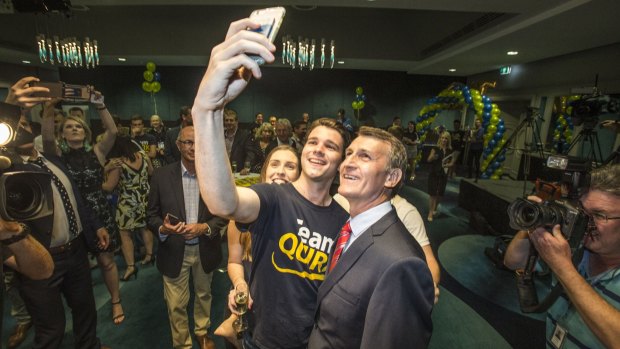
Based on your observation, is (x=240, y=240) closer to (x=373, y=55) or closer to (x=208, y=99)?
(x=208, y=99)

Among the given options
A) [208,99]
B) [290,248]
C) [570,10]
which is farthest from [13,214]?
[570,10]

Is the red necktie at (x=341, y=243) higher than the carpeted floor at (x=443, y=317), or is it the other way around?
the red necktie at (x=341, y=243)

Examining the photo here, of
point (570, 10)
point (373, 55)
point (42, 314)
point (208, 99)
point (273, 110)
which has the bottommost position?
point (42, 314)

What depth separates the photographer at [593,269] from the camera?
1.22m

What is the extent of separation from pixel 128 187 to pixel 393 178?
10.9 ft

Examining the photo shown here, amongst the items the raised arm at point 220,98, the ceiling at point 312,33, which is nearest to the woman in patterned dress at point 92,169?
the raised arm at point 220,98

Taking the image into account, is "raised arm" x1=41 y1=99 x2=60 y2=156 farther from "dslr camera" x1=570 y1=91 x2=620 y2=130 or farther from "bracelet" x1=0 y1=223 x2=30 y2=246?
"dslr camera" x1=570 y1=91 x2=620 y2=130

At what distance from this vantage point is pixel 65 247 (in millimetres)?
2074

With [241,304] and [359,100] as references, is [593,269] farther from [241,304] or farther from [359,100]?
[359,100]

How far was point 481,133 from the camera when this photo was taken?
28.4 feet

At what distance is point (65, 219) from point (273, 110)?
37.0 feet

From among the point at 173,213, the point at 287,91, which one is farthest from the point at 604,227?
the point at 287,91

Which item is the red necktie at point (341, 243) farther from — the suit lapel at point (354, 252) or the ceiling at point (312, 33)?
the ceiling at point (312, 33)

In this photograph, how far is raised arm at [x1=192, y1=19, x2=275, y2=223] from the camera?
776 millimetres
